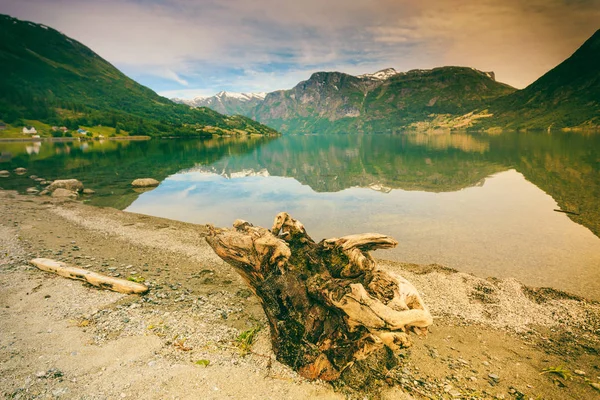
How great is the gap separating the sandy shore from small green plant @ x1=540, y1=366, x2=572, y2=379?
196 millimetres

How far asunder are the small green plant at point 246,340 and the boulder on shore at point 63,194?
1633 inches

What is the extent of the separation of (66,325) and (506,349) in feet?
57.5

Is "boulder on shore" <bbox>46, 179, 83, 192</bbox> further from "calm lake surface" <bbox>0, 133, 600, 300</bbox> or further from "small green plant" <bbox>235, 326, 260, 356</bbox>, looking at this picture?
"small green plant" <bbox>235, 326, 260, 356</bbox>

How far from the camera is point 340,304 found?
29.3ft

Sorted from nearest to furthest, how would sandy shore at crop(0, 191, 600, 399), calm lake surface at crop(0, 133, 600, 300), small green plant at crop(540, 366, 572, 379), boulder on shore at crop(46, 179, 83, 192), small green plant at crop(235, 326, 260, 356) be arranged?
sandy shore at crop(0, 191, 600, 399)
small green plant at crop(540, 366, 572, 379)
small green plant at crop(235, 326, 260, 356)
calm lake surface at crop(0, 133, 600, 300)
boulder on shore at crop(46, 179, 83, 192)

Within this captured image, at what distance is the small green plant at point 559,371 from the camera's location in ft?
32.6

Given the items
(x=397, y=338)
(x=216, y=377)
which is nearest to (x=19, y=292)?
(x=216, y=377)

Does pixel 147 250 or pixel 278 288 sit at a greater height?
pixel 278 288

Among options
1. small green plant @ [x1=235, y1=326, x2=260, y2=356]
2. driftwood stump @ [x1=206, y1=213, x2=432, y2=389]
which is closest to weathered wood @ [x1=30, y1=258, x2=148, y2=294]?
small green plant @ [x1=235, y1=326, x2=260, y2=356]

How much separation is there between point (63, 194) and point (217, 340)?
1655 inches

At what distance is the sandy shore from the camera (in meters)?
9.13

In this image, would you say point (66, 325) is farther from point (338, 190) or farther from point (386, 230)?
point (338, 190)

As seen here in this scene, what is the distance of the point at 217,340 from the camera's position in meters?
11.4

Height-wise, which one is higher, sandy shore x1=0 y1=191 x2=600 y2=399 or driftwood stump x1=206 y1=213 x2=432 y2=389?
driftwood stump x1=206 y1=213 x2=432 y2=389
